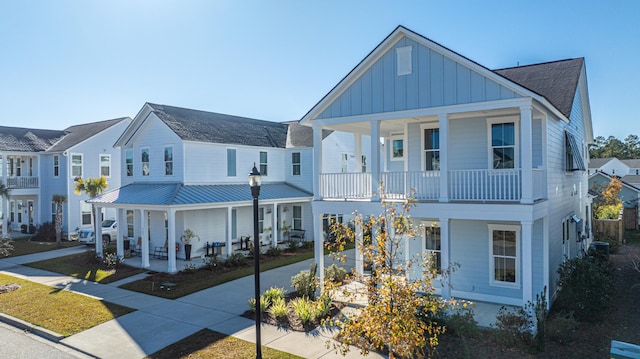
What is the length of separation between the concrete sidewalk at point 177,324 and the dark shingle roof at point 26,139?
677 inches

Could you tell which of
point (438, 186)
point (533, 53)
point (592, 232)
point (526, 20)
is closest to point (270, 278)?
point (438, 186)

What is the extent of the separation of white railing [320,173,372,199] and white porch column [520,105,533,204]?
495 centimetres

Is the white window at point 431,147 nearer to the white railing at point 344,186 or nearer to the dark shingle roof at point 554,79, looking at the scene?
the white railing at point 344,186

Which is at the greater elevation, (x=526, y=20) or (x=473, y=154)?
(x=526, y=20)

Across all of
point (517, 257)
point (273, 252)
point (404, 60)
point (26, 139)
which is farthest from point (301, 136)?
point (26, 139)

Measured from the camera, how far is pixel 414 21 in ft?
43.4

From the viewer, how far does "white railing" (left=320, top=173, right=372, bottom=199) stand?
45.6 feet

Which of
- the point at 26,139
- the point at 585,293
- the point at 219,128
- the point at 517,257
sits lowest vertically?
the point at 585,293

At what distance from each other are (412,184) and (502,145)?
10.2 feet

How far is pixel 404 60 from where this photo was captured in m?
12.6

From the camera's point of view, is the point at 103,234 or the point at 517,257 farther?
the point at 103,234

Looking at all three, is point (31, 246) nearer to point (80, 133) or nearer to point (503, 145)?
point (80, 133)

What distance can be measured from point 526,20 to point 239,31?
34.5ft

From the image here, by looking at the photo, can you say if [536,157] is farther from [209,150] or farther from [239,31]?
[209,150]
